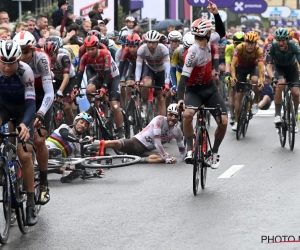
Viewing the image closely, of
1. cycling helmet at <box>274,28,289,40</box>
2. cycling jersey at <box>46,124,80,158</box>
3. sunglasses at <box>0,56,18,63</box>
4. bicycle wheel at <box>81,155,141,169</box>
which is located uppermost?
sunglasses at <box>0,56,18,63</box>

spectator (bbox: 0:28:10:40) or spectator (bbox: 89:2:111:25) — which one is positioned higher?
spectator (bbox: 89:2:111:25)

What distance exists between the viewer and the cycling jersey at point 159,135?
1482 cm

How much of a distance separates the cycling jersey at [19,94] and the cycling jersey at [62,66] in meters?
6.73

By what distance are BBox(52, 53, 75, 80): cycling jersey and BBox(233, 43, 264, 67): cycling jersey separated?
11.3 ft

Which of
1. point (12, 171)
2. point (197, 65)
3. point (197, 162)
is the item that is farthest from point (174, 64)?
point (12, 171)

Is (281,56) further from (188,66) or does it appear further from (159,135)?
(188,66)

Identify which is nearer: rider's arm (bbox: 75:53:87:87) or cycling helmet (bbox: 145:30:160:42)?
rider's arm (bbox: 75:53:87:87)

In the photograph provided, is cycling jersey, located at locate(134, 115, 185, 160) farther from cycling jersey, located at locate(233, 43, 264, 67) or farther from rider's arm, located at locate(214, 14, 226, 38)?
cycling jersey, located at locate(233, 43, 264, 67)

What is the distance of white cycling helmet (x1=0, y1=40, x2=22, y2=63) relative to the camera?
9.02 meters

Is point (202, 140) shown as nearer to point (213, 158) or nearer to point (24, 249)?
point (213, 158)

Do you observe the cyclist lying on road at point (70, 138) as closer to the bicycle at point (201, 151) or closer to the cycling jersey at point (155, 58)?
the bicycle at point (201, 151)

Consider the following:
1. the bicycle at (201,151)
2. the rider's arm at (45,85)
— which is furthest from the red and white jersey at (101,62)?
the rider's arm at (45,85)

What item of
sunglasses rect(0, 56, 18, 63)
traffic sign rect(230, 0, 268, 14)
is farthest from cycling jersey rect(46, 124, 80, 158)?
traffic sign rect(230, 0, 268, 14)

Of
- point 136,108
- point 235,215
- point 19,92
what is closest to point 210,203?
point 235,215
